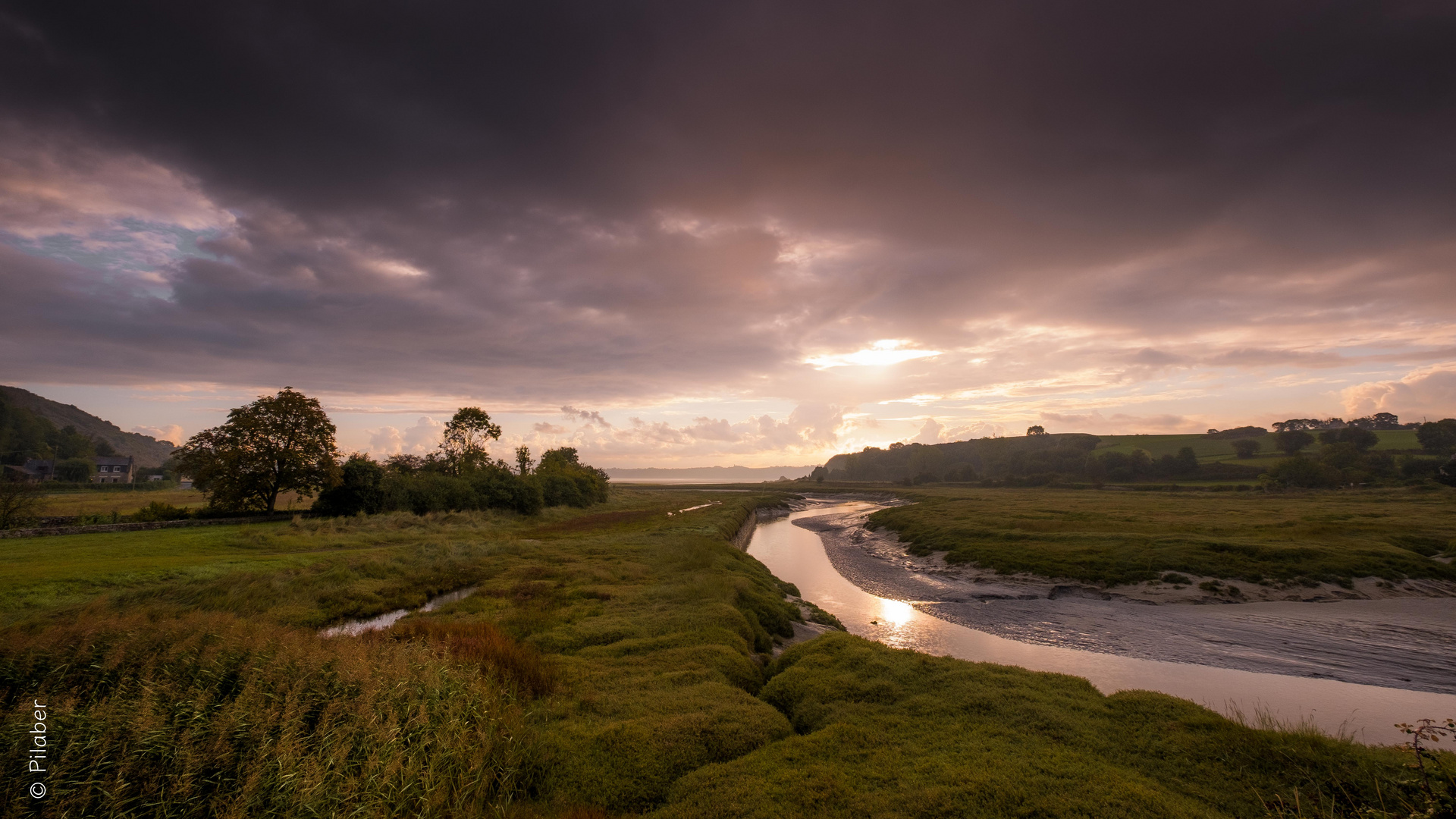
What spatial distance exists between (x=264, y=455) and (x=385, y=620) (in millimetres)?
33391

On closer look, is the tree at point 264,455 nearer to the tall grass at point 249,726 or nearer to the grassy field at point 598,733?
the grassy field at point 598,733

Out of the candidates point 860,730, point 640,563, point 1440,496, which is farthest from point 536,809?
point 1440,496

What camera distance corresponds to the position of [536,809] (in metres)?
8.23

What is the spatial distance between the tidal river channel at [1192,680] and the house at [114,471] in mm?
156360

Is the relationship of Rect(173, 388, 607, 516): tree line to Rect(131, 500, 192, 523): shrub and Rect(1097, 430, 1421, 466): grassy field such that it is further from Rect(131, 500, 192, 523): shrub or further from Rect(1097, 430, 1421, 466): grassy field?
Rect(1097, 430, 1421, 466): grassy field

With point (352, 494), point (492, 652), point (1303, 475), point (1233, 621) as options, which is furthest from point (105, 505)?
point (1303, 475)

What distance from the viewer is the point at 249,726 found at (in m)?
7.49

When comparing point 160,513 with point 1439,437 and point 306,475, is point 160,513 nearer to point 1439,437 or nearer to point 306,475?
point 306,475

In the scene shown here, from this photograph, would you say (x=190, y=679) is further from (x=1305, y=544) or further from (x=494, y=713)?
(x=1305, y=544)

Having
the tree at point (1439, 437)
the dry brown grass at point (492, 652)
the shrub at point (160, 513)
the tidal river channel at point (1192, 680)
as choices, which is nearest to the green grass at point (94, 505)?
the shrub at point (160, 513)

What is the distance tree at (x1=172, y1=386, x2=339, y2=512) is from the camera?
41.6 meters

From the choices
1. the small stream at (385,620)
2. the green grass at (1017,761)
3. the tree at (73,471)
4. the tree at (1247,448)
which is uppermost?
the tree at (73,471)

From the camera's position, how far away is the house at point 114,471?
112m

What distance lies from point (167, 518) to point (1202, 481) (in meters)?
166
